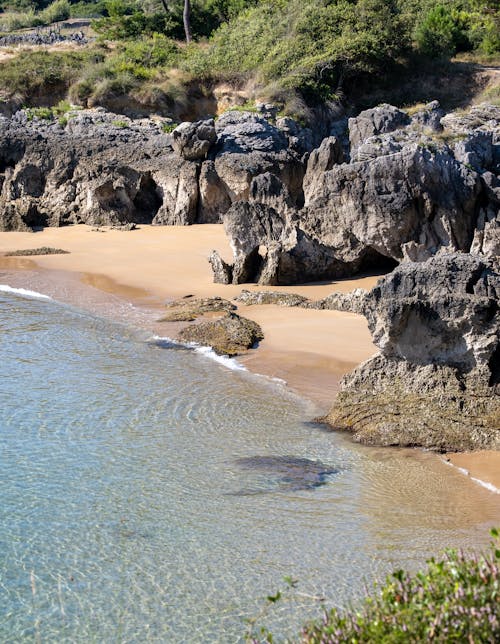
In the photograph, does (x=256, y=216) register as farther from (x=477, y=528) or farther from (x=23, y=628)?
(x=23, y=628)

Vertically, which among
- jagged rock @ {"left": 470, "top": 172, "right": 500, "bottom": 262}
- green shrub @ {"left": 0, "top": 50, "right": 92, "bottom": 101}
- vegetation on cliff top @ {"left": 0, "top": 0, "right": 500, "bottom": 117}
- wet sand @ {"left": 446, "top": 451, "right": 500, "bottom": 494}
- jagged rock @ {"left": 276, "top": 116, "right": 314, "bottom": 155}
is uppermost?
vegetation on cliff top @ {"left": 0, "top": 0, "right": 500, "bottom": 117}

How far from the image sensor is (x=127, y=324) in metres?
14.3

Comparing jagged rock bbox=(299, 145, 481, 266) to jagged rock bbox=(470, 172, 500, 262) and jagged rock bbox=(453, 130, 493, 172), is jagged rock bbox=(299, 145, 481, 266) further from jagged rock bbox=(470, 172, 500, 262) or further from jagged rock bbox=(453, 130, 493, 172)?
jagged rock bbox=(453, 130, 493, 172)

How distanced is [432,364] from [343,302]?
5560 millimetres

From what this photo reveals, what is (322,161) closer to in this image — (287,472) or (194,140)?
(194,140)

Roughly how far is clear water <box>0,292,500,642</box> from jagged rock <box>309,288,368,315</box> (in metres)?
3.73

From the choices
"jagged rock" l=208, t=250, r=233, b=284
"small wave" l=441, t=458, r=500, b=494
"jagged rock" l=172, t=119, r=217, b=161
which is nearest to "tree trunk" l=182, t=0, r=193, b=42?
"jagged rock" l=172, t=119, r=217, b=161

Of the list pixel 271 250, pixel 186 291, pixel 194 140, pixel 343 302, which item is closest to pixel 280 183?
pixel 271 250

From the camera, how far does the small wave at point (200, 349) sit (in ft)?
38.1

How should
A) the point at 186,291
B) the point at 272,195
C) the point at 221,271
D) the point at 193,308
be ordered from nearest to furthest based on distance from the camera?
the point at 193,308
the point at 186,291
the point at 221,271
the point at 272,195

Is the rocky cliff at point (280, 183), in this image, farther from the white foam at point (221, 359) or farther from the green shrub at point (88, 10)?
the green shrub at point (88, 10)

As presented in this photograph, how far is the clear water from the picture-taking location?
5441 mm

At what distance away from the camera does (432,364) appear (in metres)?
8.73

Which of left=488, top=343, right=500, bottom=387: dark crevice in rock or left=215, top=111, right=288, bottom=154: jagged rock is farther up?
left=215, top=111, right=288, bottom=154: jagged rock
